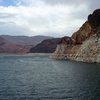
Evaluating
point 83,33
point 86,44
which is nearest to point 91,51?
point 86,44

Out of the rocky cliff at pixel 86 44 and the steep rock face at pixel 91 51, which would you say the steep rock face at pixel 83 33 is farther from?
the steep rock face at pixel 91 51

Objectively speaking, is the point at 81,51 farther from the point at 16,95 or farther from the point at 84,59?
the point at 16,95

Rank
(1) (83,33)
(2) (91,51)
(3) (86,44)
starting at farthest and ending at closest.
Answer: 1. (1) (83,33)
2. (3) (86,44)
3. (2) (91,51)

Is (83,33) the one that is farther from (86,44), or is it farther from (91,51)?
(91,51)

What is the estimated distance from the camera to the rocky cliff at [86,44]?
13100 centimetres

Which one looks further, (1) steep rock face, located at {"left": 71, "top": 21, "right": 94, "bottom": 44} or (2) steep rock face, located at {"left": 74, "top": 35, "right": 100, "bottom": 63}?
(1) steep rock face, located at {"left": 71, "top": 21, "right": 94, "bottom": 44}

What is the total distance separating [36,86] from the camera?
60.0 metres

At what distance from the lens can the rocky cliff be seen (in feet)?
Answer: 430

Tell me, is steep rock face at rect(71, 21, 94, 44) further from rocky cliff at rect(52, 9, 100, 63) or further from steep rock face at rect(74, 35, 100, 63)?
steep rock face at rect(74, 35, 100, 63)

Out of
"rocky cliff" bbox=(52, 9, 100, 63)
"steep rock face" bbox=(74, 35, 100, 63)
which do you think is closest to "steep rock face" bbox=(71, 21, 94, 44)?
"rocky cliff" bbox=(52, 9, 100, 63)

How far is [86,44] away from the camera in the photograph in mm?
140750

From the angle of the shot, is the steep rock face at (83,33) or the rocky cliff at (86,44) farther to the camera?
the steep rock face at (83,33)

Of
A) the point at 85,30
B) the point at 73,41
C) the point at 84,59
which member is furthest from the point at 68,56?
the point at 84,59

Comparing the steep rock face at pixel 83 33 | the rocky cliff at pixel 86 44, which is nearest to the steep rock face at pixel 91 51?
the rocky cliff at pixel 86 44
